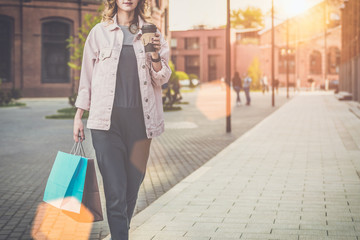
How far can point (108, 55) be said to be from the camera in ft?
13.0

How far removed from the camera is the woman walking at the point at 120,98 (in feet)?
13.0

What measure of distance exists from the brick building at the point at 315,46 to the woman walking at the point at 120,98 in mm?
62158

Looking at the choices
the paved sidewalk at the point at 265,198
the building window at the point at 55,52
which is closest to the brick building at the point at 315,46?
the building window at the point at 55,52

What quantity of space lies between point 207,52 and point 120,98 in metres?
88.5

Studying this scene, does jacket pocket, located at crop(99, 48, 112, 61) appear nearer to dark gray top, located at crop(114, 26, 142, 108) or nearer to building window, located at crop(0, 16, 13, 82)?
dark gray top, located at crop(114, 26, 142, 108)

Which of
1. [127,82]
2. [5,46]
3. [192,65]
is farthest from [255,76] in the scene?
[127,82]

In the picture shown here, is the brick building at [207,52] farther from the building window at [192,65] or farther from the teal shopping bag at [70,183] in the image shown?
the teal shopping bag at [70,183]

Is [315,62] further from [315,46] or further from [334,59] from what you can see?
[334,59]

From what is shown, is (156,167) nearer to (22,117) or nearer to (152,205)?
(152,205)

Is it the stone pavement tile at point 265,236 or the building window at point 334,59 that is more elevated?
the building window at point 334,59

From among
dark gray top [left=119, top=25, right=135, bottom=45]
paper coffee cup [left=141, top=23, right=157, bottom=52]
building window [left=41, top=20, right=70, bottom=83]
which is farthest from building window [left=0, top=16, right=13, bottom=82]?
paper coffee cup [left=141, top=23, right=157, bottom=52]

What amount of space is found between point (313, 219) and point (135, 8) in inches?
105

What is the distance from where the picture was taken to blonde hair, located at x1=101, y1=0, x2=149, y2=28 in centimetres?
413

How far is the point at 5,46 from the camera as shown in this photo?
38438 mm
